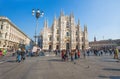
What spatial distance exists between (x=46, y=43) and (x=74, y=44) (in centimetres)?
1428

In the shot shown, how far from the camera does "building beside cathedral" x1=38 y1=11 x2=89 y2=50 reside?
6962cm

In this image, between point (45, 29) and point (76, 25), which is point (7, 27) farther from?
point (76, 25)

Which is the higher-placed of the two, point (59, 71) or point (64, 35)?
point (64, 35)

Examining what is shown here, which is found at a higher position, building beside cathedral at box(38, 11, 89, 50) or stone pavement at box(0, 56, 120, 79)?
building beside cathedral at box(38, 11, 89, 50)

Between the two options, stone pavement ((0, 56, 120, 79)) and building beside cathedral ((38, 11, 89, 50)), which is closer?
stone pavement ((0, 56, 120, 79))

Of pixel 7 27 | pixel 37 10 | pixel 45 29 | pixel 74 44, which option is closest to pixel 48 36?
pixel 45 29

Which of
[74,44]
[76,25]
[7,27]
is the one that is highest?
[76,25]

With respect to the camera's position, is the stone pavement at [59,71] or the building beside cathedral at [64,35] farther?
the building beside cathedral at [64,35]

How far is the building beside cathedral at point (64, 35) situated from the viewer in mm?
69625

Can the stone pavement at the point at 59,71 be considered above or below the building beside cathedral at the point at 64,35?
below

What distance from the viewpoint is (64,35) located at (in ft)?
235

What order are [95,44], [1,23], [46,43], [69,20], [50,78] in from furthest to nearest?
1. [95,44]
2. [69,20]
3. [46,43]
4. [1,23]
5. [50,78]

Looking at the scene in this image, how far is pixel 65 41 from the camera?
234 ft

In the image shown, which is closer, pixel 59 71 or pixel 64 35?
pixel 59 71
